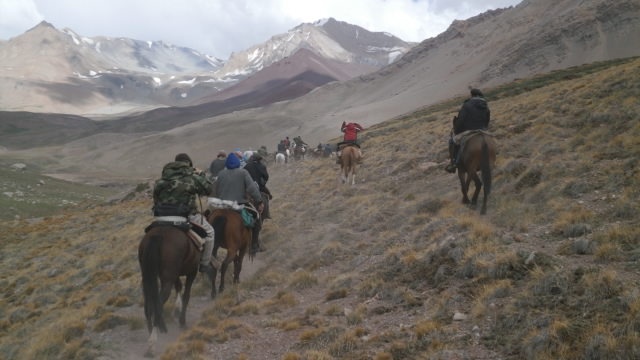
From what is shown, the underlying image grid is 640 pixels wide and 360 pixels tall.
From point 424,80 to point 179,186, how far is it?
3935 inches

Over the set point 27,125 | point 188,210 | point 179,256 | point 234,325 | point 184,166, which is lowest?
point 234,325

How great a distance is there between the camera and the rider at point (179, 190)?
907 cm

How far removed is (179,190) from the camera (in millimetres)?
9156

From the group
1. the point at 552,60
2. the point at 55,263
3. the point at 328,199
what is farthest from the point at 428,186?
the point at 552,60

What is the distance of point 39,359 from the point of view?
8758 mm

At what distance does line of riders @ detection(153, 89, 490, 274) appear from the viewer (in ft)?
30.0

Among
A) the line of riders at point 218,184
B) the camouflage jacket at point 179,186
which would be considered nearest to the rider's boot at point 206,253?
the line of riders at point 218,184

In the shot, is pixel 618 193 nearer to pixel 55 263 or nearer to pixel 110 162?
pixel 55 263

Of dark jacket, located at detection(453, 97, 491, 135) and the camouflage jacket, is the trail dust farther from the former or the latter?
dark jacket, located at detection(453, 97, 491, 135)

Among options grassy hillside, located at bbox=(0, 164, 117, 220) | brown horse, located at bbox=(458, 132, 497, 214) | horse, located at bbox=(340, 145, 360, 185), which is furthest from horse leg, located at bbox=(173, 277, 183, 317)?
grassy hillside, located at bbox=(0, 164, 117, 220)

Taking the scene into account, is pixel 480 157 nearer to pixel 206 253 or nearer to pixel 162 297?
pixel 206 253

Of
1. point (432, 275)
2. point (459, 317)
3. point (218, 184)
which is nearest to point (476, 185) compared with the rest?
point (432, 275)

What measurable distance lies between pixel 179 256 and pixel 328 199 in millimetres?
11477

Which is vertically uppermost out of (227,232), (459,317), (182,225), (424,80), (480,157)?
(424,80)
